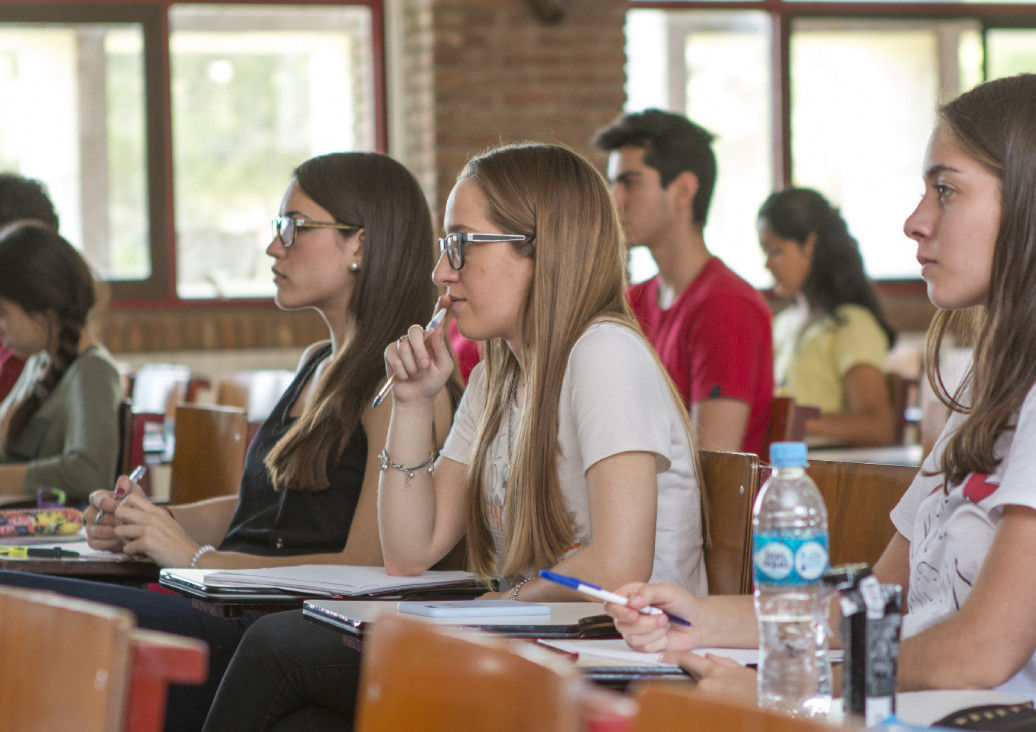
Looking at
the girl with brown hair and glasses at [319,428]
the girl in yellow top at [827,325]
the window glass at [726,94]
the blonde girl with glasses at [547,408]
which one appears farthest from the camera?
the window glass at [726,94]

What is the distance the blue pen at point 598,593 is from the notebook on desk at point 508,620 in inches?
3.7

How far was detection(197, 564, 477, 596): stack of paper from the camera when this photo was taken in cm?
184

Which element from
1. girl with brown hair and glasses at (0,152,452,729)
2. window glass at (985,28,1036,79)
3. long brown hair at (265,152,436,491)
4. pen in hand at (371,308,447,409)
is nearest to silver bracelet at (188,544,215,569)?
girl with brown hair and glasses at (0,152,452,729)

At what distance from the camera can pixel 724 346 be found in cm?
305

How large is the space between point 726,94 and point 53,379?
4299 mm

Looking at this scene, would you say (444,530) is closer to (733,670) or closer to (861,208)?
(733,670)

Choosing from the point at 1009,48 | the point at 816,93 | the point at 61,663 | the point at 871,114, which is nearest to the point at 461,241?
A: the point at 61,663

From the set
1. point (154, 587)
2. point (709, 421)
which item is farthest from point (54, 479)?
point (709, 421)

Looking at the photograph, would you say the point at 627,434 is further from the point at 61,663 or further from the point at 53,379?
the point at 53,379

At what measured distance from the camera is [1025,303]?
1.43 metres

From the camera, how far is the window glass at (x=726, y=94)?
21.6ft

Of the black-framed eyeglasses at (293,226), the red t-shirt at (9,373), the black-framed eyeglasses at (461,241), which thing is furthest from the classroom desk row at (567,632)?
the red t-shirt at (9,373)

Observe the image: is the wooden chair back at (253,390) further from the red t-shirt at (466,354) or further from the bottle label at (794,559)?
the bottle label at (794,559)

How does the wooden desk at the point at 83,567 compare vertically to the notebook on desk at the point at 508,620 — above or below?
below
